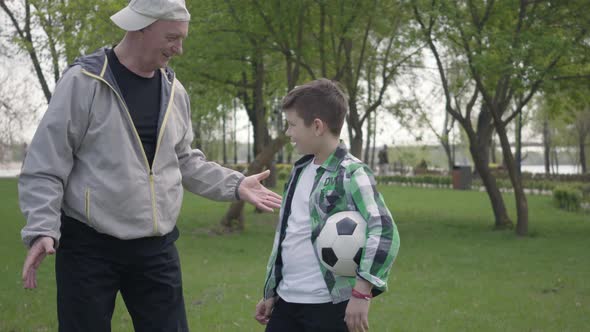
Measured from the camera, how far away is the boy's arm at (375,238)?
3223mm

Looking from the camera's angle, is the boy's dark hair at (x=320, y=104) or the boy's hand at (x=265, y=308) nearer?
the boy's dark hair at (x=320, y=104)

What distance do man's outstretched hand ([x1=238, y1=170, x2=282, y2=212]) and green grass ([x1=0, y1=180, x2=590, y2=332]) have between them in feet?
10.3

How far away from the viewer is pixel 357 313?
326 cm

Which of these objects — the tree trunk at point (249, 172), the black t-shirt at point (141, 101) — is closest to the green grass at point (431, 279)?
the tree trunk at point (249, 172)

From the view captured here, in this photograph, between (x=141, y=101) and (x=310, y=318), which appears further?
(x=141, y=101)

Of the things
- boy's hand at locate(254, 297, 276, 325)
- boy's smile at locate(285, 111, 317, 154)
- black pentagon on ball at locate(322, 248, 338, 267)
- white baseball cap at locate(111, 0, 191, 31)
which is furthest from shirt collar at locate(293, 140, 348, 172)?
white baseball cap at locate(111, 0, 191, 31)

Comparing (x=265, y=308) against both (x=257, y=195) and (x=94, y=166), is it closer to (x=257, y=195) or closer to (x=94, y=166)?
(x=257, y=195)

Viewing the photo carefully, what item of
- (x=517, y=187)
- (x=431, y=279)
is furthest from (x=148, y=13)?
(x=517, y=187)

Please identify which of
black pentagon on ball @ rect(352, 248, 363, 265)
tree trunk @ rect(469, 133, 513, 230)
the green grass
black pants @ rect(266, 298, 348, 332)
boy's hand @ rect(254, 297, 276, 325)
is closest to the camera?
black pentagon on ball @ rect(352, 248, 363, 265)

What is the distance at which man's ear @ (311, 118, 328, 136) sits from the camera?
11.6 ft

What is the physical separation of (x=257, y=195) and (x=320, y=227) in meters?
0.74

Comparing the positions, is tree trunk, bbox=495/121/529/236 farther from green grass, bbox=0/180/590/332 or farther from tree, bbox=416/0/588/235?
green grass, bbox=0/180/590/332

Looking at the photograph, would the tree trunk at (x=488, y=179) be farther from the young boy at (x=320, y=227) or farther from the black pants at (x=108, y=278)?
the black pants at (x=108, y=278)

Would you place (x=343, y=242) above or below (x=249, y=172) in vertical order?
below
